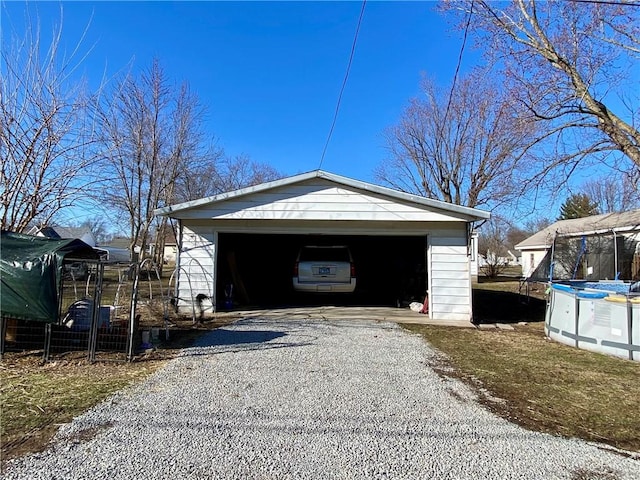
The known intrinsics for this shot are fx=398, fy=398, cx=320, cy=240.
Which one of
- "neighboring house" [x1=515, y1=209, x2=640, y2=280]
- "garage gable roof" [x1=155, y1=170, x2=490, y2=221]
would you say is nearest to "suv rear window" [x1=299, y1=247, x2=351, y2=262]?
"garage gable roof" [x1=155, y1=170, x2=490, y2=221]

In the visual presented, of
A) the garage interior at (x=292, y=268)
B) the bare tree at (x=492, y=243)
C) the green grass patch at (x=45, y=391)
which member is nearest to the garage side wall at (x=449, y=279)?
the garage interior at (x=292, y=268)

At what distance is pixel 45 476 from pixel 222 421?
1265mm

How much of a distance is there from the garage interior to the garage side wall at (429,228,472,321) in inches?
84.4

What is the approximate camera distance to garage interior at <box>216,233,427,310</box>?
453 inches

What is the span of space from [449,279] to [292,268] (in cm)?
541

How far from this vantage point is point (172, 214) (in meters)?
8.86

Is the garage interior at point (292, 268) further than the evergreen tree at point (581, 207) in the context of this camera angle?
No

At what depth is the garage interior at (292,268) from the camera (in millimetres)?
11500

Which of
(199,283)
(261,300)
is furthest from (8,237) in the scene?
(261,300)

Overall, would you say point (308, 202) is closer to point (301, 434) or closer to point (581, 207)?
point (301, 434)

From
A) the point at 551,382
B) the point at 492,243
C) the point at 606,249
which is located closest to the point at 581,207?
the point at 492,243

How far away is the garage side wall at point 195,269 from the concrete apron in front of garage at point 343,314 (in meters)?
0.65

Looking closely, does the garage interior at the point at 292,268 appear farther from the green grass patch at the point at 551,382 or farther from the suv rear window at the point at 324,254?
the green grass patch at the point at 551,382

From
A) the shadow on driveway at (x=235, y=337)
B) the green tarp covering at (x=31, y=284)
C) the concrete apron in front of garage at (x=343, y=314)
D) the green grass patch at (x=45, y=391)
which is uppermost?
the green tarp covering at (x=31, y=284)
